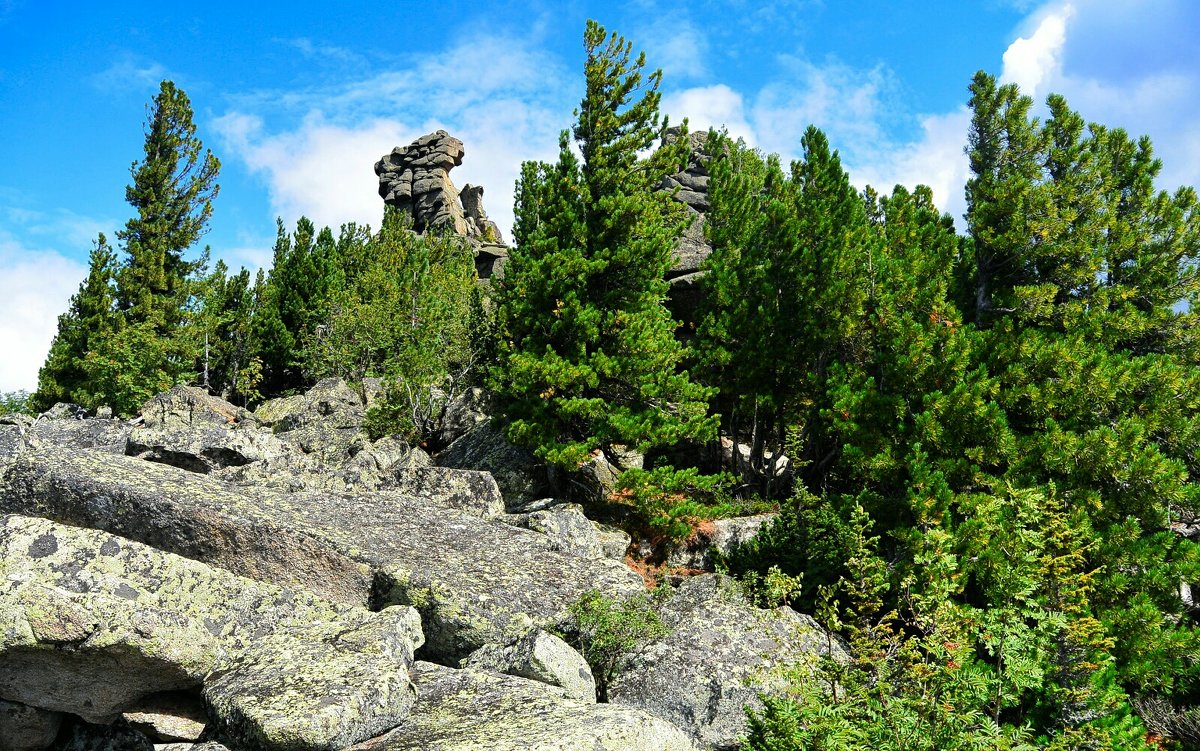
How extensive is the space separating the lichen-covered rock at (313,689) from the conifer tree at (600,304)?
10.6 meters

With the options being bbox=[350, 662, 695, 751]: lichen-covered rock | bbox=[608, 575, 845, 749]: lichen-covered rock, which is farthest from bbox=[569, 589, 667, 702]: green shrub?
bbox=[350, 662, 695, 751]: lichen-covered rock

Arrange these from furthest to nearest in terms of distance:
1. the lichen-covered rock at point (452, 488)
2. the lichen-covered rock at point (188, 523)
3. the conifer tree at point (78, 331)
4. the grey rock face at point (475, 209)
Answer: the grey rock face at point (475, 209) → the conifer tree at point (78, 331) → the lichen-covered rock at point (452, 488) → the lichen-covered rock at point (188, 523)

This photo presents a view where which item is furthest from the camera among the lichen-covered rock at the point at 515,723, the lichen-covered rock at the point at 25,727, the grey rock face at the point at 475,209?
the grey rock face at the point at 475,209

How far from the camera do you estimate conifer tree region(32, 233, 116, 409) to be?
154ft

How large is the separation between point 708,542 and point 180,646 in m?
13.5

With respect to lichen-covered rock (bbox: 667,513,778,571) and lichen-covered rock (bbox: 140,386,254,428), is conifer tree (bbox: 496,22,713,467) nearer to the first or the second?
lichen-covered rock (bbox: 667,513,778,571)

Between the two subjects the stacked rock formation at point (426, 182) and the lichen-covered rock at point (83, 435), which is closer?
the lichen-covered rock at point (83, 435)

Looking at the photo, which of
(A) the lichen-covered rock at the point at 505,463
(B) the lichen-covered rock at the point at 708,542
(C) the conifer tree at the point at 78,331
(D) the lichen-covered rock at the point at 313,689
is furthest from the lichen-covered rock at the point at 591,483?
(C) the conifer tree at the point at 78,331

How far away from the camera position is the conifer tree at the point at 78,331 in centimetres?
4703

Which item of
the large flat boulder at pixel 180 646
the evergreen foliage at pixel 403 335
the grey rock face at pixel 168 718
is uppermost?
the evergreen foliage at pixel 403 335

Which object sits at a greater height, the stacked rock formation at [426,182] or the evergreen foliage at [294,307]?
the stacked rock formation at [426,182]

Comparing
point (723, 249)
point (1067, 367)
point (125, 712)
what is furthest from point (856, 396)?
point (125, 712)

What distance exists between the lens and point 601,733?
673 cm

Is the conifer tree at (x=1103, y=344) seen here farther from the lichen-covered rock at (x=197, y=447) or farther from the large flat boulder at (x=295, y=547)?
the lichen-covered rock at (x=197, y=447)
